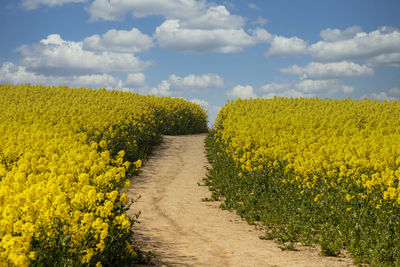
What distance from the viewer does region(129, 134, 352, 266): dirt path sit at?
8.99 metres

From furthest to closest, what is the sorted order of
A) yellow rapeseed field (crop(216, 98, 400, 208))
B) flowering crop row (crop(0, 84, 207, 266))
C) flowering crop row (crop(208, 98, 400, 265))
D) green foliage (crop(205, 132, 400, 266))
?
yellow rapeseed field (crop(216, 98, 400, 208)), flowering crop row (crop(208, 98, 400, 265)), green foliage (crop(205, 132, 400, 266)), flowering crop row (crop(0, 84, 207, 266))

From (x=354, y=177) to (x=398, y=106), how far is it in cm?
2105

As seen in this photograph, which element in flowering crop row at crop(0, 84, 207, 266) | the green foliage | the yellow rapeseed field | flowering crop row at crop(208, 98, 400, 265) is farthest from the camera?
the yellow rapeseed field

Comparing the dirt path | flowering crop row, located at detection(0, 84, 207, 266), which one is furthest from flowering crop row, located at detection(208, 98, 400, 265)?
flowering crop row, located at detection(0, 84, 207, 266)

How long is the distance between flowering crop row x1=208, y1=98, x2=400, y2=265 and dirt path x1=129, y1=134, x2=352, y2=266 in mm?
629

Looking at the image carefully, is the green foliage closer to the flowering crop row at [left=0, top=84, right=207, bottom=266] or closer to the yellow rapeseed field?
the yellow rapeseed field

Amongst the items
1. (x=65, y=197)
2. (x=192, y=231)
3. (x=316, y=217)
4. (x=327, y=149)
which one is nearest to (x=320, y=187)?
(x=316, y=217)

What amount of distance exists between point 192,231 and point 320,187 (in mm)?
3869

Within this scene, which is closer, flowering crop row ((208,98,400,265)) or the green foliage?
the green foliage

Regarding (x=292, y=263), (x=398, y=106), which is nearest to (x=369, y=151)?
(x=292, y=263)

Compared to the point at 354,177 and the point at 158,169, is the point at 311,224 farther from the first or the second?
the point at 158,169

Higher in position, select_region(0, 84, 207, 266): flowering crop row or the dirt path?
select_region(0, 84, 207, 266): flowering crop row

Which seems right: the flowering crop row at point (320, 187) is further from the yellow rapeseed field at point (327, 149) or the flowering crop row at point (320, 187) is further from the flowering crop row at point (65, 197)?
the flowering crop row at point (65, 197)

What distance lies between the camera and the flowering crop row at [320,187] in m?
9.52
